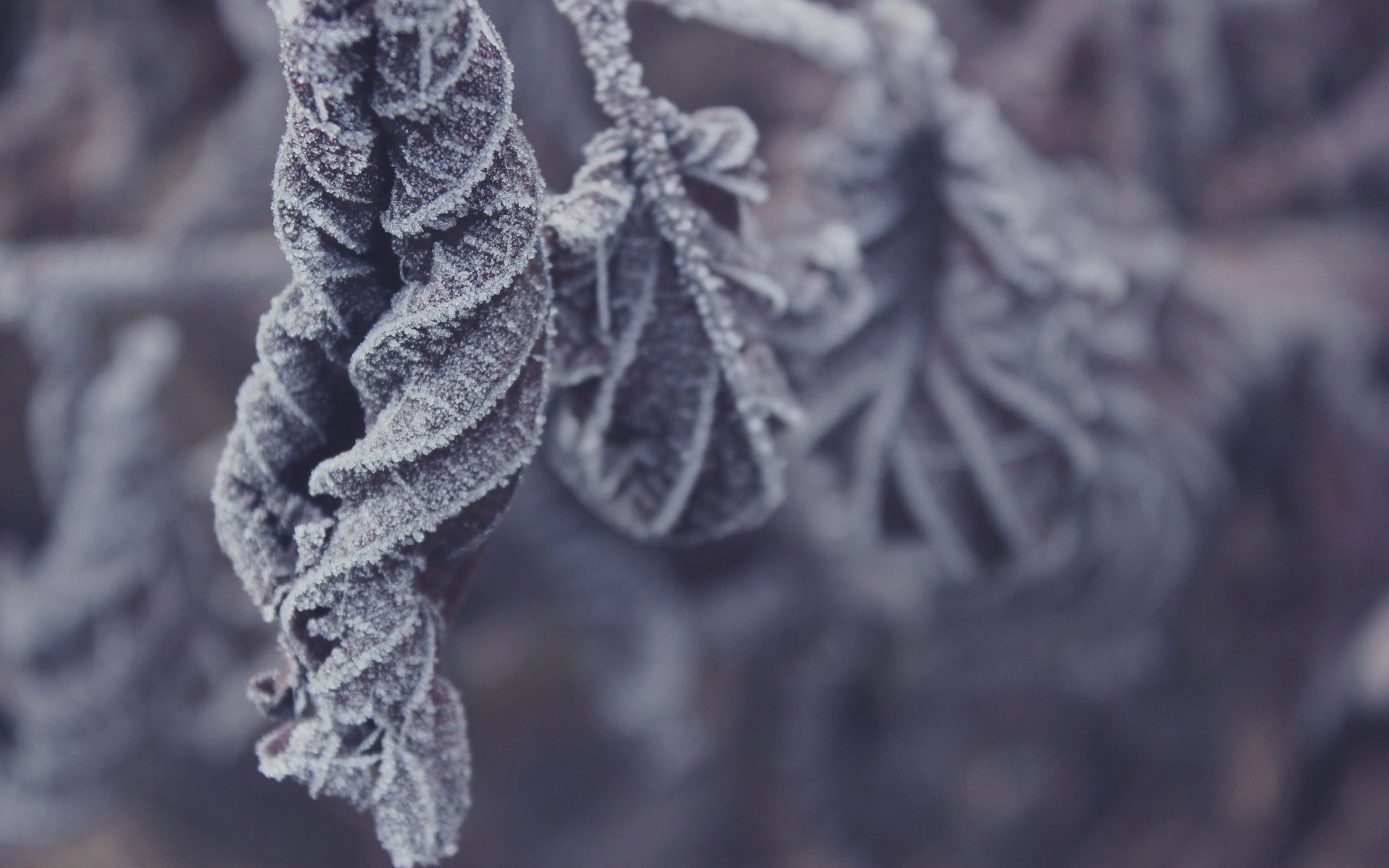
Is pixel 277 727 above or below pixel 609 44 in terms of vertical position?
below

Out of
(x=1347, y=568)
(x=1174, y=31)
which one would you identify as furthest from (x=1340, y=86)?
(x=1347, y=568)

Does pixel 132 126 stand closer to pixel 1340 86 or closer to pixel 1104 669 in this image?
pixel 1104 669

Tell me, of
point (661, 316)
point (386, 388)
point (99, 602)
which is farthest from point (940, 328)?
point (99, 602)

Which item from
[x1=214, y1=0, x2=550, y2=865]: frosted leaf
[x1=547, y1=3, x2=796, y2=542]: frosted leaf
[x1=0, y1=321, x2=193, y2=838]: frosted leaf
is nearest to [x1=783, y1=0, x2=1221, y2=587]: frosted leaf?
[x1=547, y1=3, x2=796, y2=542]: frosted leaf

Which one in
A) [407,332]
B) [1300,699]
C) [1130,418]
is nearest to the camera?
[407,332]

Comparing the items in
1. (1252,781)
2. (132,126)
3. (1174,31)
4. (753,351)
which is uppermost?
(132,126)

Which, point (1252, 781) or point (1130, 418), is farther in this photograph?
point (1252, 781)

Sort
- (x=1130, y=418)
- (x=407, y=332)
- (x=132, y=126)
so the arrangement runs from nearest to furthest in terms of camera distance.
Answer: (x=407, y=332), (x=1130, y=418), (x=132, y=126)

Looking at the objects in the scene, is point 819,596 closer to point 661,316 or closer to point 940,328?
point 940,328
